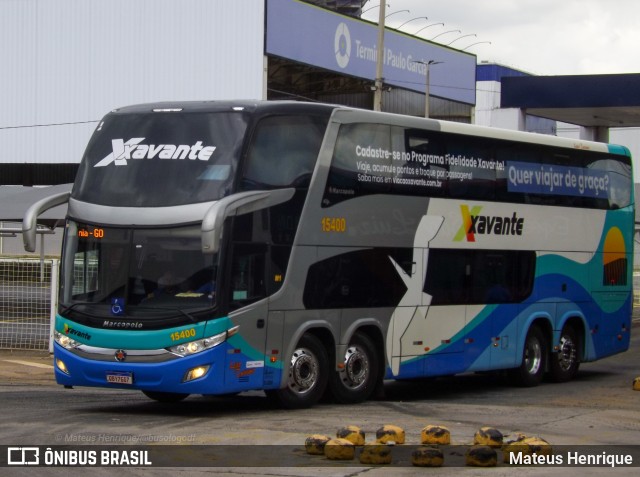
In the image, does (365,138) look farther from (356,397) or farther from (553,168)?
(553,168)

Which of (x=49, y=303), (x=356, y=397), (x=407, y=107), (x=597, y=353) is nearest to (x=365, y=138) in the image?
(x=356, y=397)

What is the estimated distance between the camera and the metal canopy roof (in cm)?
3253

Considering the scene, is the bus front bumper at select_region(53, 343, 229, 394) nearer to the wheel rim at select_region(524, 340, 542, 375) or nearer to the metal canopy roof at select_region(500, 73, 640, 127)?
the wheel rim at select_region(524, 340, 542, 375)

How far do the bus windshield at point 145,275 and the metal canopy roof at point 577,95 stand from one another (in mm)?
21412

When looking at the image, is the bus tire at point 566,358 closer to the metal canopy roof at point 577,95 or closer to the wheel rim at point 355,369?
the wheel rim at point 355,369

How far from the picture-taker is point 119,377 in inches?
536

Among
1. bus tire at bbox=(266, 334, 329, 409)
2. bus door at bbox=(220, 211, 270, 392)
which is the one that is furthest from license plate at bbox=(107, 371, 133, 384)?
bus tire at bbox=(266, 334, 329, 409)

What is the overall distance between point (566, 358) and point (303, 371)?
677 centimetres

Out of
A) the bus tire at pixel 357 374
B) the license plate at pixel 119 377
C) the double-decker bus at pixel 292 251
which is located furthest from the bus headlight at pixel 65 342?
the bus tire at pixel 357 374

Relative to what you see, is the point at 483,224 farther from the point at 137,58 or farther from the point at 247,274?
the point at 137,58

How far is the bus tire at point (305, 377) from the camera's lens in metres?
14.6

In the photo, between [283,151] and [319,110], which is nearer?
[283,151]

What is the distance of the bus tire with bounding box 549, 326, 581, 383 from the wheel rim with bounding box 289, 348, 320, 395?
6.10 metres

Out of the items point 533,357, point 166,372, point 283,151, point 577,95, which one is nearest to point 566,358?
point 533,357
